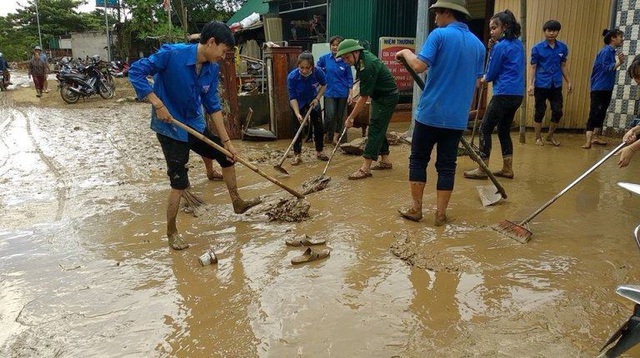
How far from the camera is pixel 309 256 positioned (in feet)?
10.8

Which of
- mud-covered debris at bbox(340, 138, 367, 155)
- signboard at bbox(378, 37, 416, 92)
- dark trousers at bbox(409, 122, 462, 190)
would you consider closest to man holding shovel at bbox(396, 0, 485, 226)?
dark trousers at bbox(409, 122, 462, 190)

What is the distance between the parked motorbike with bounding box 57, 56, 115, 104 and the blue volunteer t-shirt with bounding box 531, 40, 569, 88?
521 inches

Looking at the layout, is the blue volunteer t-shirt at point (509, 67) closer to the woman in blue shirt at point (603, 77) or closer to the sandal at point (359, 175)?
the sandal at point (359, 175)

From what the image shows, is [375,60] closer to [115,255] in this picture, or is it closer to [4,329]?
[115,255]

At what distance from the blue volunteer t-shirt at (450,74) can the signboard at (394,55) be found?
549 centimetres

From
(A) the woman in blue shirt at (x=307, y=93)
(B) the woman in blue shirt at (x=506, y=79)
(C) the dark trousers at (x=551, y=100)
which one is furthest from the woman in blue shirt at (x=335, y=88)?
(C) the dark trousers at (x=551, y=100)

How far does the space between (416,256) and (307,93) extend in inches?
153

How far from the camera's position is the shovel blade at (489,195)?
436 centimetres

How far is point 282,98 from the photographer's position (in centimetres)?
819

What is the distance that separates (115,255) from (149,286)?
0.71 m

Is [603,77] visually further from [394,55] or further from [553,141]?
[394,55]

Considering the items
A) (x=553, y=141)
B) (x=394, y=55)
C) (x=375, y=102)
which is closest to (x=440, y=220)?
(x=375, y=102)

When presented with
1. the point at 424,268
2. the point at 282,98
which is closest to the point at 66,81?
the point at 282,98

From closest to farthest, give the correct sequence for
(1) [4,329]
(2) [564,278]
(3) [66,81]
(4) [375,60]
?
(1) [4,329] < (2) [564,278] < (4) [375,60] < (3) [66,81]
